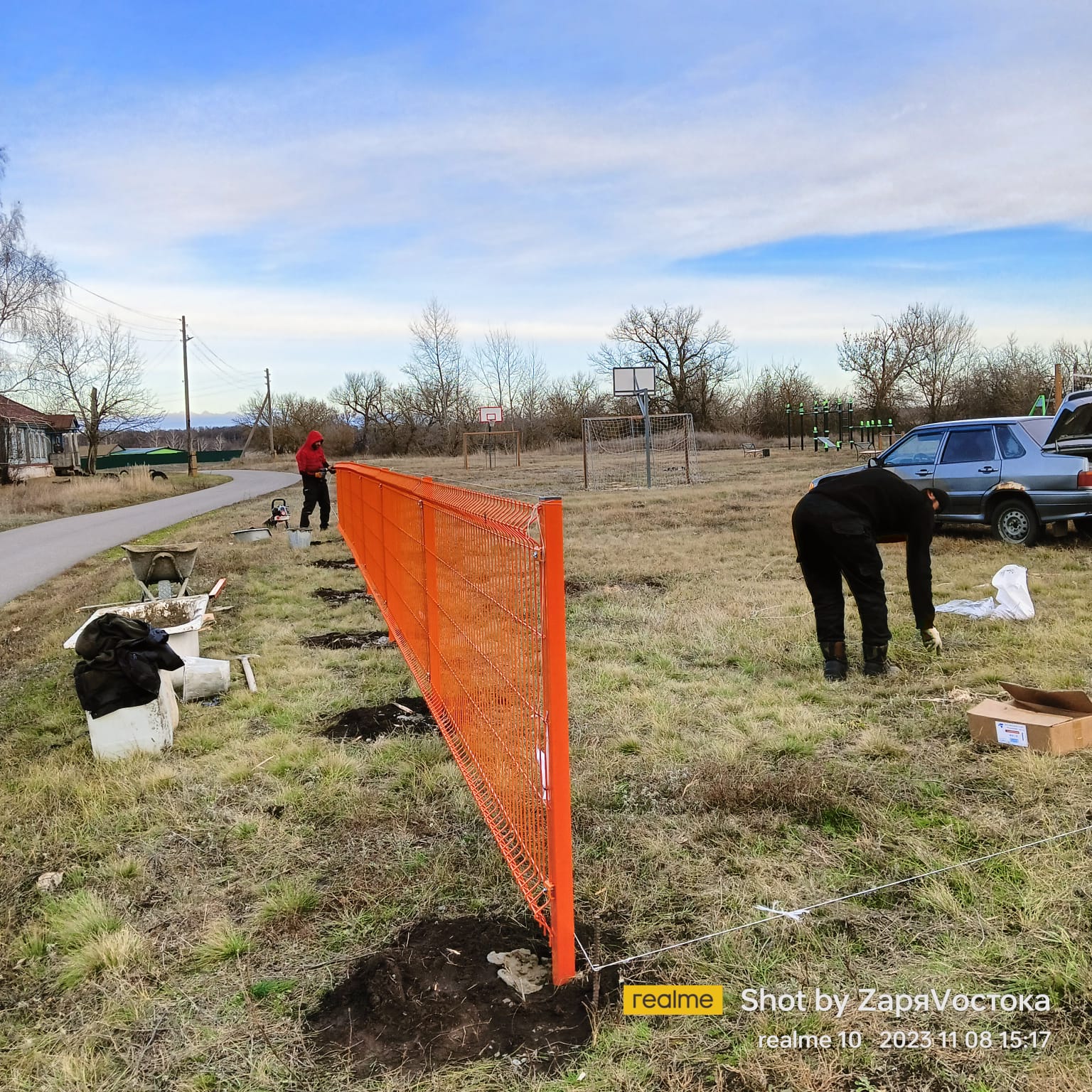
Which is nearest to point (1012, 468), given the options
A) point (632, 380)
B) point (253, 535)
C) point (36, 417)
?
point (253, 535)

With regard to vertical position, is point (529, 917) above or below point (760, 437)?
below

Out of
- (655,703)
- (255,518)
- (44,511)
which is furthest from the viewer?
(44,511)

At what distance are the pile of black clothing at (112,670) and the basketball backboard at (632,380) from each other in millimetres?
26416

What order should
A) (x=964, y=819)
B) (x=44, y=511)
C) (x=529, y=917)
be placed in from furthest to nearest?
1. (x=44, y=511)
2. (x=964, y=819)
3. (x=529, y=917)

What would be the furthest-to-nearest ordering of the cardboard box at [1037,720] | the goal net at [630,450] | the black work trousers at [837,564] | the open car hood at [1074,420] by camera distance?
the goal net at [630,450], the open car hood at [1074,420], the black work trousers at [837,564], the cardboard box at [1037,720]

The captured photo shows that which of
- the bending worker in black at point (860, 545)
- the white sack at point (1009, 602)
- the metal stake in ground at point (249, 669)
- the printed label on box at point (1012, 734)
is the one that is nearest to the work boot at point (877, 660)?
the bending worker in black at point (860, 545)

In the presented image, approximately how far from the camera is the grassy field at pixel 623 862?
2.39 metres

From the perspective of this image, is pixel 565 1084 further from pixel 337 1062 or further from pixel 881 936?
pixel 881 936

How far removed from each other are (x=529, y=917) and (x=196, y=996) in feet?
3.69

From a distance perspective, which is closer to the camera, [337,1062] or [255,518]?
[337,1062]

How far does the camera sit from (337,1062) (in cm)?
236

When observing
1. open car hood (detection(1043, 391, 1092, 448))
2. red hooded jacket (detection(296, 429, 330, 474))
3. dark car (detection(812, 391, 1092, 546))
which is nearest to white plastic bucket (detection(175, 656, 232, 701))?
dark car (detection(812, 391, 1092, 546))

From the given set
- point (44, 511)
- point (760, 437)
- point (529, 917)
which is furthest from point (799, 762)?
point (760, 437)

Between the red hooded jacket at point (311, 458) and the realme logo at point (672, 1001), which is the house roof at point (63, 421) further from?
the realme logo at point (672, 1001)
